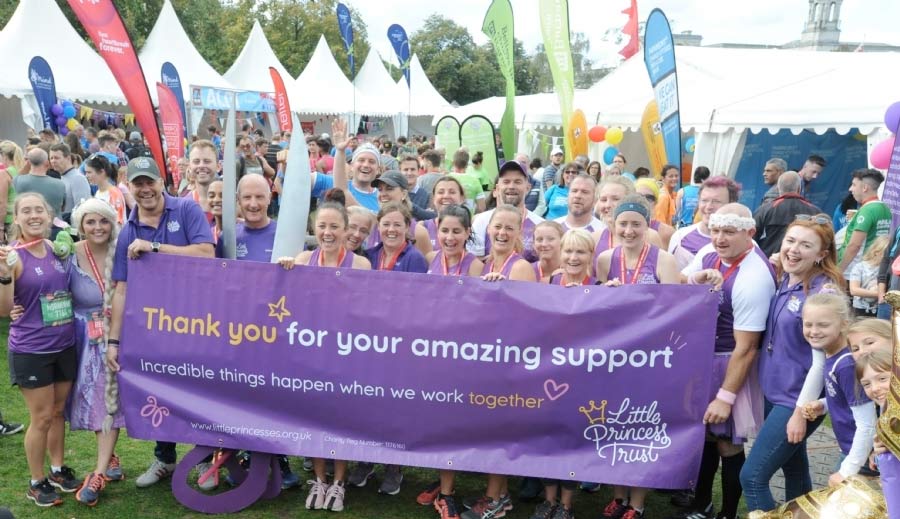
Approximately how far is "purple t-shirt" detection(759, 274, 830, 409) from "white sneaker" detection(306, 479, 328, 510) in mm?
2540

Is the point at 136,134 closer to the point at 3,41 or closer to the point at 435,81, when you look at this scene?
the point at 3,41

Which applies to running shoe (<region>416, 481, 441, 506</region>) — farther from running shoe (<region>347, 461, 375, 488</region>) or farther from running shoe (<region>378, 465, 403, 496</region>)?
running shoe (<region>347, 461, 375, 488</region>)

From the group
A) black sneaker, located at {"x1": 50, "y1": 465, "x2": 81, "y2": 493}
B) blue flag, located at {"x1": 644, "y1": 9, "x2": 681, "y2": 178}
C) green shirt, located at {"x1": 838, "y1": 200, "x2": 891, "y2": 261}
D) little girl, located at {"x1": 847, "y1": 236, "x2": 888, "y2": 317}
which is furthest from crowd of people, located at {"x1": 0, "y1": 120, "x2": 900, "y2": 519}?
blue flag, located at {"x1": 644, "y1": 9, "x2": 681, "y2": 178}

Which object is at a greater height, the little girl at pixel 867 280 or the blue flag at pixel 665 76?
the blue flag at pixel 665 76

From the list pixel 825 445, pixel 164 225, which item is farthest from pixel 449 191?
pixel 825 445

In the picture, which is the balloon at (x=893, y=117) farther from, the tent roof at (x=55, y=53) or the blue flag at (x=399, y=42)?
the tent roof at (x=55, y=53)

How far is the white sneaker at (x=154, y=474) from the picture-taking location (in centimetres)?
472

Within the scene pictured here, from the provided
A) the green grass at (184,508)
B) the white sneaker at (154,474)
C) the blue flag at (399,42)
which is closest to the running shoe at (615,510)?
the green grass at (184,508)

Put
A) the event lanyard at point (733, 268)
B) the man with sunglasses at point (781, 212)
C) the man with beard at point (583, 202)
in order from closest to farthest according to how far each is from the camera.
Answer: the event lanyard at point (733, 268)
the man with beard at point (583, 202)
the man with sunglasses at point (781, 212)

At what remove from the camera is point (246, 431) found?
14.2ft

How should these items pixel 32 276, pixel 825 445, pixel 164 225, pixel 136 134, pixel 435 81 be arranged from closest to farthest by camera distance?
pixel 32 276
pixel 164 225
pixel 825 445
pixel 136 134
pixel 435 81

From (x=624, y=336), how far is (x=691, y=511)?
1242 millimetres

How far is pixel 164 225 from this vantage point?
14.9ft

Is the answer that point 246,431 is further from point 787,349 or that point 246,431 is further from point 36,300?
point 787,349
